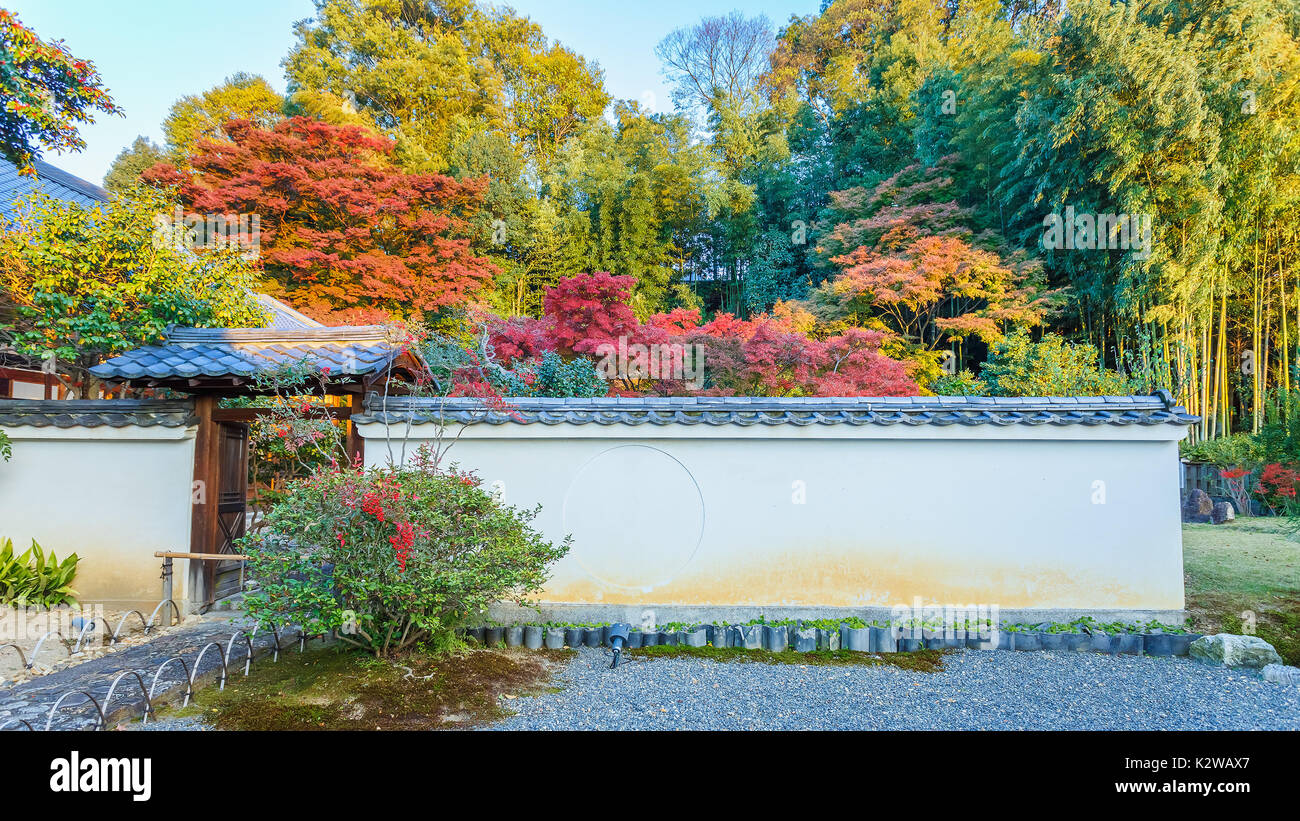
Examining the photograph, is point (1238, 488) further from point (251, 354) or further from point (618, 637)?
point (251, 354)

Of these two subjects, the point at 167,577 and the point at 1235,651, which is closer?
the point at 1235,651

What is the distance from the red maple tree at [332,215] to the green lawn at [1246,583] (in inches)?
542

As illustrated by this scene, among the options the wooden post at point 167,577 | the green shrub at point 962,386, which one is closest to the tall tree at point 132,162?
the wooden post at point 167,577

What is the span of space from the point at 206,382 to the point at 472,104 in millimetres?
17338

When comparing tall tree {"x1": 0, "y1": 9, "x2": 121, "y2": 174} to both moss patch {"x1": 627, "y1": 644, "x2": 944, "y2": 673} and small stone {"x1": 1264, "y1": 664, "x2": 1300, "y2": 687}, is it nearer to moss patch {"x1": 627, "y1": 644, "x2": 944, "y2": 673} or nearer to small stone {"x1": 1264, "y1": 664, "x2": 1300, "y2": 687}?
moss patch {"x1": 627, "y1": 644, "x2": 944, "y2": 673}

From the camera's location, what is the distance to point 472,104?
65.4ft

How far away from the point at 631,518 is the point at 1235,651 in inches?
172

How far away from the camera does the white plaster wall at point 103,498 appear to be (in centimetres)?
554

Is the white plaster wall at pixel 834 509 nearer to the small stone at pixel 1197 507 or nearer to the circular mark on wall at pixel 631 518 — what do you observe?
the circular mark on wall at pixel 631 518

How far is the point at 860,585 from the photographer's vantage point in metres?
5.24

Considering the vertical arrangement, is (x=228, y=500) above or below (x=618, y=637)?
above

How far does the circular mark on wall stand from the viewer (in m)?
5.31

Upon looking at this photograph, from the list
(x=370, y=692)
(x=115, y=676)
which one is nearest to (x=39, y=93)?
(x=115, y=676)
